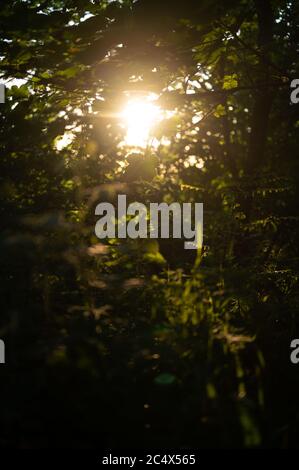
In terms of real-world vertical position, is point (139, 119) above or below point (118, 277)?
above

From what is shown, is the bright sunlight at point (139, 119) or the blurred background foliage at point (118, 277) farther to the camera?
the bright sunlight at point (139, 119)

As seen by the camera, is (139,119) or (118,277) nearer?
(118,277)

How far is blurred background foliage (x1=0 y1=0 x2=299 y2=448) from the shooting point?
7.66 ft

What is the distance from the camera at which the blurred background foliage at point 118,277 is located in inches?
91.9

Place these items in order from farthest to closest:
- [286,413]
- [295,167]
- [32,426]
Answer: [295,167]
[286,413]
[32,426]

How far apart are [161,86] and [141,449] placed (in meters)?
3.00

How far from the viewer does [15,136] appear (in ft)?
11.2

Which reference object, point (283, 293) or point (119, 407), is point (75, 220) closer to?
point (119, 407)

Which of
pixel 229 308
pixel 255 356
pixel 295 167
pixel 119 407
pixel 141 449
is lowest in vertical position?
pixel 141 449

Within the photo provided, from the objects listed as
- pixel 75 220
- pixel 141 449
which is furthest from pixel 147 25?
pixel 141 449

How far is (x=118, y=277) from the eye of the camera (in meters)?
2.71

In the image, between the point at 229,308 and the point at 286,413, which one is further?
the point at 229,308

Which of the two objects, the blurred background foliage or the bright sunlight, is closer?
the blurred background foliage

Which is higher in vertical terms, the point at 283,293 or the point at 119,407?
the point at 283,293
